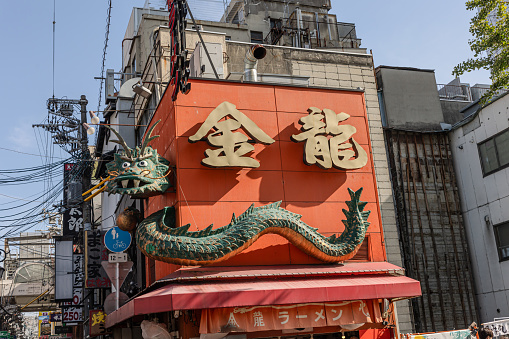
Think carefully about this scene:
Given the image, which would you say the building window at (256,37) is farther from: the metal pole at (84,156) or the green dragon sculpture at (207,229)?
the green dragon sculpture at (207,229)

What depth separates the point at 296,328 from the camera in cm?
1415

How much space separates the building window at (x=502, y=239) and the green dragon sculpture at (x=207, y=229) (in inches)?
360

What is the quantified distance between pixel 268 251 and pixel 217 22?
1940 centimetres

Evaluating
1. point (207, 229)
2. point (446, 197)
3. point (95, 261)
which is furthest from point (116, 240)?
point (446, 197)

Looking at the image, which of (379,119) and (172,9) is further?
(379,119)

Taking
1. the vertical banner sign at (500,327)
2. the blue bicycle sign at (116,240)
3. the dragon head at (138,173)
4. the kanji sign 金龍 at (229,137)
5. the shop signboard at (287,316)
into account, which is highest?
the kanji sign 金龍 at (229,137)

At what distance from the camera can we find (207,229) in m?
13.6

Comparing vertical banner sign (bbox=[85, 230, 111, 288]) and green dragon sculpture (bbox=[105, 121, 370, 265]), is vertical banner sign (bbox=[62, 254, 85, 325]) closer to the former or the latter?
vertical banner sign (bbox=[85, 230, 111, 288])

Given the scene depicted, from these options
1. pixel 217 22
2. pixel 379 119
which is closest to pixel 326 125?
pixel 379 119

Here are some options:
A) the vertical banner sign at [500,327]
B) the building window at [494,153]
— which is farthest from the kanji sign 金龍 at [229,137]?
the building window at [494,153]

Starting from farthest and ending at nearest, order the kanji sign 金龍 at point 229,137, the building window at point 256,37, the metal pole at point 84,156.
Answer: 1. the building window at point 256,37
2. the metal pole at point 84,156
3. the kanji sign 金龍 at point 229,137

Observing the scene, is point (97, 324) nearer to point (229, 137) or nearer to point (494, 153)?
point (229, 137)

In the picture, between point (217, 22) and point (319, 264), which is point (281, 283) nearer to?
point (319, 264)

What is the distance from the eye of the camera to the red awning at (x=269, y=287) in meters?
12.3
